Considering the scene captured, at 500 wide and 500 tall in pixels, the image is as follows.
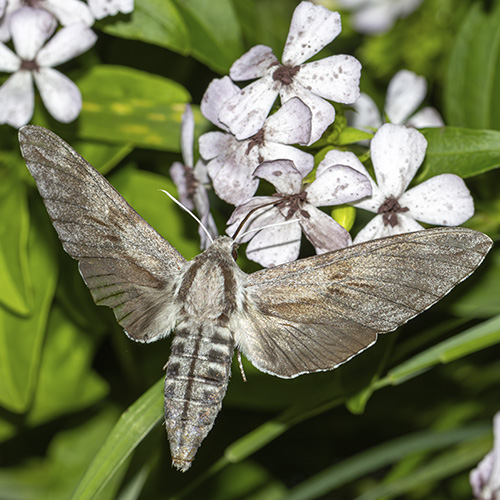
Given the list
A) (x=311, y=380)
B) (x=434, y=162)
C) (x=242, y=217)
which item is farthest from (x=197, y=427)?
(x=434, y=162)

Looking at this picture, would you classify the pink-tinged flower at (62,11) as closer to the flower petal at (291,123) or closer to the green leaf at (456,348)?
the flower petal at (291,123)

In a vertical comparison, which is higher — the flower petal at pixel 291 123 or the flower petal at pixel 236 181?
the flower petal at pixel 291 123

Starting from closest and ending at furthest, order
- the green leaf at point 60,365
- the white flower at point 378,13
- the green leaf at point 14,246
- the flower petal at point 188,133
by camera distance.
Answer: the flower petal at point 188,133, the green leaf at point 14,246, the green leaf at point 60,365, the white flower at point 378,13

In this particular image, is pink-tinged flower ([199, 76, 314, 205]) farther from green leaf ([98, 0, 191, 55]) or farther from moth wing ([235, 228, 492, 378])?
green leaf ([98, 0, 191, 55])

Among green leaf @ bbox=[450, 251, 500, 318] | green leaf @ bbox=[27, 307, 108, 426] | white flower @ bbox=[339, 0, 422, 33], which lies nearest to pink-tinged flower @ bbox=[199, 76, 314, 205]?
green leaf @ bbox=[450, 251, 500, 318]

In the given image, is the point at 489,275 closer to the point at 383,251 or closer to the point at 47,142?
the point at 383,251

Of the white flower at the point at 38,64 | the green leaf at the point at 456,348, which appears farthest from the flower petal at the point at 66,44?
the green leaf at the point at 456,348

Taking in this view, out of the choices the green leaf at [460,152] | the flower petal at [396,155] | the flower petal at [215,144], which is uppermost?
the flower petal at [215,144]

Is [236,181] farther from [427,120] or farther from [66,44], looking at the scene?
[427,120]

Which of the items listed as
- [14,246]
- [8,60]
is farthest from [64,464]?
[8,60]
